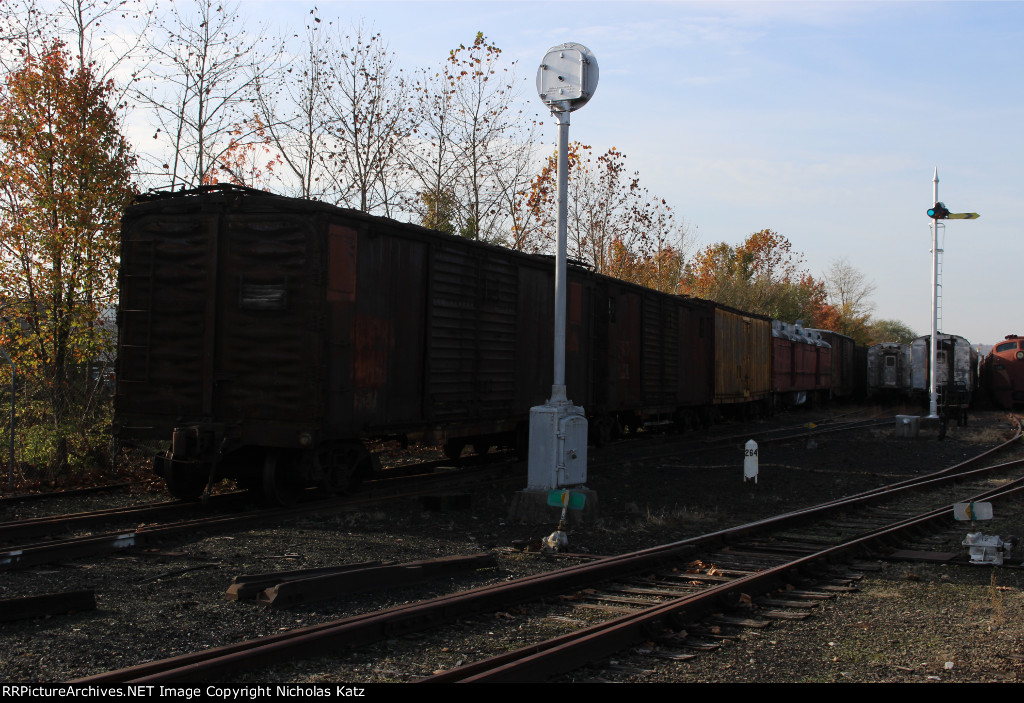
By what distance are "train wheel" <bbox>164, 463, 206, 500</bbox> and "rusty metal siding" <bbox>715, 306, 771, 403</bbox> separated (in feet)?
52.6

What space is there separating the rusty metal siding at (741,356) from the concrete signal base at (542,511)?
14.5m

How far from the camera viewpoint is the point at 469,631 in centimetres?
509

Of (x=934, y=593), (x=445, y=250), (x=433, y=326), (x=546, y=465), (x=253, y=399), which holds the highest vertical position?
(x=445, y=250)

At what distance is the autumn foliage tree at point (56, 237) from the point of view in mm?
12789

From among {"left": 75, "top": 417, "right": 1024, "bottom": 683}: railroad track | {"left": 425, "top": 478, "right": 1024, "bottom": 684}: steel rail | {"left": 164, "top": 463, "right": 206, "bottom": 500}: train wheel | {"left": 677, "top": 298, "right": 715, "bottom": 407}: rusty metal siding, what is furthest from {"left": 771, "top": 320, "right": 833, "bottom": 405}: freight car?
{"left": 425, "top": 478, "right": 1024, "bottom": 684}: steel rail

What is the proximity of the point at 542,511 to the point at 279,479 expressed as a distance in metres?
3.19

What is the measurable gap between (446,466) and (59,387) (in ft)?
21.1

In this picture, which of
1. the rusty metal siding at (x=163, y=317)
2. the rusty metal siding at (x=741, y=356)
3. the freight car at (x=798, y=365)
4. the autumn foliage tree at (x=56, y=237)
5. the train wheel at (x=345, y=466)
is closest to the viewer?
the rusty metal siding at (x=163, y=317)

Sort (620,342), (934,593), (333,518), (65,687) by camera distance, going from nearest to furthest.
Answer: (65,687)
(934,593)
(333,518)
(620,342)

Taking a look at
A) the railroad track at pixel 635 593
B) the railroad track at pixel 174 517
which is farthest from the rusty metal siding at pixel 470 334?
the railroad track at pixel 635 593

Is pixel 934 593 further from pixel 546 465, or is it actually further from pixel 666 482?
pixel 666 482

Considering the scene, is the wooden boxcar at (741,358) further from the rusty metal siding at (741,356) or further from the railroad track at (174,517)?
the railroad track at (174,517)

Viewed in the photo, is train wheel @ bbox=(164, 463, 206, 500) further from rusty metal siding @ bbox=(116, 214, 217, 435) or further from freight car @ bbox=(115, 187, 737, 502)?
rusty metal siding @ bbox=(116, 214, 217, 435)

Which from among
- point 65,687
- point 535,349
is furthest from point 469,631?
point 535,349
